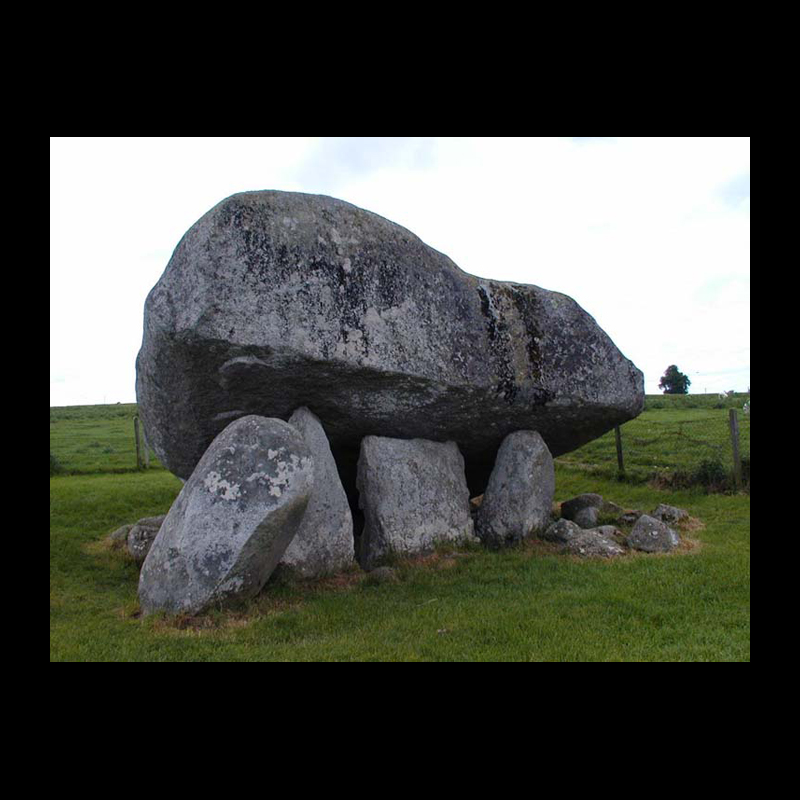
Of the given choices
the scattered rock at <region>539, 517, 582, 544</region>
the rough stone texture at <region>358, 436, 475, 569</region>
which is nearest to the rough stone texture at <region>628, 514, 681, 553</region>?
the scattered rock at <region>539, 517, 582, 544</region>

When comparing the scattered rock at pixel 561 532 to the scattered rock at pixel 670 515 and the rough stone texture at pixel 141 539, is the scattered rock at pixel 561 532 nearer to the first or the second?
the scattered rock at pixel 670 515

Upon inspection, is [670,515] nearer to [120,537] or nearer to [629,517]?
[629,517]

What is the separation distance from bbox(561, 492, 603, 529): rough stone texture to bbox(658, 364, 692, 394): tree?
108 feet

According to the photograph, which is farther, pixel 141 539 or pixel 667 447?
pixel 667 447

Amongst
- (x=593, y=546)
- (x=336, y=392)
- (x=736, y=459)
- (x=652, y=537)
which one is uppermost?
(x=336, y=392)

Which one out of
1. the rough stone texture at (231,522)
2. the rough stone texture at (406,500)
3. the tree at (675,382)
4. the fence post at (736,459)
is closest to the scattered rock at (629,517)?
the fence post at (736,459)

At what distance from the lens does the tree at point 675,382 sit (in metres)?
44.0

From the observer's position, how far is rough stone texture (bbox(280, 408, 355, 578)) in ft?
30.1

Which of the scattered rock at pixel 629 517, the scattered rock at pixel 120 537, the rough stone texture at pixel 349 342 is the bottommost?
the scattered rock at pixel 120 537

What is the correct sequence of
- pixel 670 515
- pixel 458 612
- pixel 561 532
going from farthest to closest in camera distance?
1. pixel 670 515
2. pixel 561 532
3. pixel 458 612

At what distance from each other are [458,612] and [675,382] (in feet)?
133

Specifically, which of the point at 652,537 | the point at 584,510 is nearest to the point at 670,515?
the point at 584,510

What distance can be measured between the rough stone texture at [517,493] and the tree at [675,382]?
35.2 m

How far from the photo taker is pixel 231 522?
758cm
